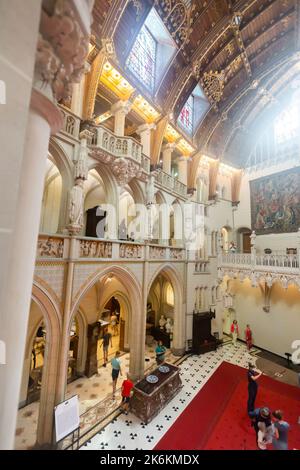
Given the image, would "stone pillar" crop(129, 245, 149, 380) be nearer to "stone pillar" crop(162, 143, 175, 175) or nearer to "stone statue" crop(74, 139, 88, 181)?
"stone statue" crop(74, 139, 88, 181)

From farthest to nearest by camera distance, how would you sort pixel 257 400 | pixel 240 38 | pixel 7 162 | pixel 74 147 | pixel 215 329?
pixel 215 329 → pixel 240 38 → pixel 257 400 → pixel 74 147 → pixel 7 162

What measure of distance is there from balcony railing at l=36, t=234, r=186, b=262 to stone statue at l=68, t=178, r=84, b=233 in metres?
0.34

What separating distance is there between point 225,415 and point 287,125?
625 inches

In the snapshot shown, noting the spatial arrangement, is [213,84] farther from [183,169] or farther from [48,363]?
[48,363]

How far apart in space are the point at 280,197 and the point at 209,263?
6160mm

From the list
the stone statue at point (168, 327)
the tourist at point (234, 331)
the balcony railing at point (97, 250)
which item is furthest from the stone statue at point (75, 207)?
the tourist at point (234, 331)

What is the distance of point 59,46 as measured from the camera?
1.81m

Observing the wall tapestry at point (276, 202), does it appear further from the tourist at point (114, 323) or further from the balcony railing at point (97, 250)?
the tourist at point (114, 323)

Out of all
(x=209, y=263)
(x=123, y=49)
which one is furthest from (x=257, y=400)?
(x=123, y=49)

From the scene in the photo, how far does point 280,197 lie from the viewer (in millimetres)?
13031

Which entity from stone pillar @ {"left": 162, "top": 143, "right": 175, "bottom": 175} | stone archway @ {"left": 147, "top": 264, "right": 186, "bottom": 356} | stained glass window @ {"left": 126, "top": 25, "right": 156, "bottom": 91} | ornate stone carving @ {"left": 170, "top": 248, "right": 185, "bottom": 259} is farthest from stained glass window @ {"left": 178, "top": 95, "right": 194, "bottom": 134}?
stone archway @ {"left": 147, "top": 264, "right": 186, "bottom": 356}

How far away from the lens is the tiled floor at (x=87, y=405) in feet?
18.6

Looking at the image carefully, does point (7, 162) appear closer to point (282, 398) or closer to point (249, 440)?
point (249, 440)

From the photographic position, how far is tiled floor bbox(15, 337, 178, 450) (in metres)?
5.67
